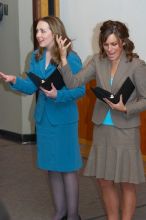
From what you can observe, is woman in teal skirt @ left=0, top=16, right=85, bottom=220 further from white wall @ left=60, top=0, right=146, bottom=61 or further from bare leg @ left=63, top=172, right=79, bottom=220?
white wall @ left=60, top=0, right=146, bottom=61

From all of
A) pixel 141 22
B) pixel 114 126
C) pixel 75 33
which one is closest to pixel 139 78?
pixel 114 126

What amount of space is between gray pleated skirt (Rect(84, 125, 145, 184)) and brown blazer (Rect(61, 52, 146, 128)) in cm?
6

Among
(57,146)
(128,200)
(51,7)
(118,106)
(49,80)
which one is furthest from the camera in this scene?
(51,7)

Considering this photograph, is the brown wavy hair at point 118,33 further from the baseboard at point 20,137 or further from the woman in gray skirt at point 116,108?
the baseboard at point 20,137

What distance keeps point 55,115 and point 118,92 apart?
626 millimetres

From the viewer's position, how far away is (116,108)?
3064mm

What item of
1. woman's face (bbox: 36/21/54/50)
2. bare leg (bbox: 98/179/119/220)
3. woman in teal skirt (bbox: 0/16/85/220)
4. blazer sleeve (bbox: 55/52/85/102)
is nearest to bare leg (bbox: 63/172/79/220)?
woman in teal skirt (bbox: 0/16/85/220)

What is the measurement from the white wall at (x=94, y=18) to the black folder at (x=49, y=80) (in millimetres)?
1917

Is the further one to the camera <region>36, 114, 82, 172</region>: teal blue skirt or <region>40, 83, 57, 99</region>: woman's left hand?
<region>36, 114, 82, 172</region>: teal blue skirt

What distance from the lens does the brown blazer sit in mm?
3104

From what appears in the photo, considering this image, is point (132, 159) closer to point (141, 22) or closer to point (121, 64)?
point (121, 64)

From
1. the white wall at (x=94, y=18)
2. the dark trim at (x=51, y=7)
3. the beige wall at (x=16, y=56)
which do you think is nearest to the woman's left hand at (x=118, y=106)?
the white wall at (x=94, y=18)

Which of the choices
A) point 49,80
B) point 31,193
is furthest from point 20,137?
point 49,80

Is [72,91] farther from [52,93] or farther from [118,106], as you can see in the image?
[118,106]
